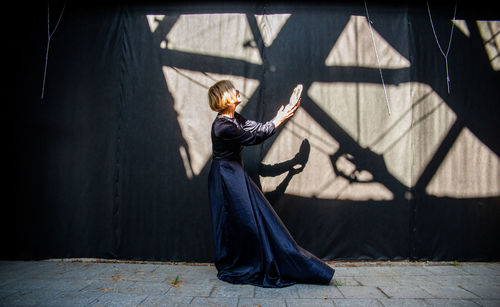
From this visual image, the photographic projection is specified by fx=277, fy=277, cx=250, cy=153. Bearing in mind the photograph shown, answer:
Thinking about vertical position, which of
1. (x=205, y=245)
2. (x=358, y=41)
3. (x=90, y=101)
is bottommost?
(x=205, y=245)

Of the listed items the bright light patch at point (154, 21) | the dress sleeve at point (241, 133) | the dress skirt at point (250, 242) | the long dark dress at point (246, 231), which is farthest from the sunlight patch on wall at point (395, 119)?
the bright light patch at point (154, 21)

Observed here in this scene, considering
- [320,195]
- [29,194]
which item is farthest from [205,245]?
[29,194]

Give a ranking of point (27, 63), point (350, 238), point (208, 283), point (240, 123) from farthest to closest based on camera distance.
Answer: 1. point (27, 63)
2. point (350, 238)
3. point (240, 123)
4. point (208, 283)

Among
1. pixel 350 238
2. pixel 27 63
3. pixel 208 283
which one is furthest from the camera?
pixel 27 63

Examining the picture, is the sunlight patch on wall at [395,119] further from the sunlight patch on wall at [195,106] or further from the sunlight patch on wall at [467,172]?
the sunlight patch on wall at [195,106]

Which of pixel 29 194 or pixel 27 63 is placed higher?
pixel 27 63

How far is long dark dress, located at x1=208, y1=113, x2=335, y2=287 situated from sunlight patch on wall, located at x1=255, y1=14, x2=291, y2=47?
127 cm

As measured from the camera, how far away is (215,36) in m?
3.36

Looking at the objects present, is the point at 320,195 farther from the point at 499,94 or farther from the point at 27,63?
the point at 27,63

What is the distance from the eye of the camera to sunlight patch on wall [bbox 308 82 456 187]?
3.26m

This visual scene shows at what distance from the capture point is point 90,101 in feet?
11.1

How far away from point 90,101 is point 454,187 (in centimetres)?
447

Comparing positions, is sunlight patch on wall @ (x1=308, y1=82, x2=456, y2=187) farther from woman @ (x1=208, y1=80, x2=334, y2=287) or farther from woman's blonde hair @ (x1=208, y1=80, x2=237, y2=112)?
woman's blonde hair @ (x1=208, y1=80, x2=237, y2=112)

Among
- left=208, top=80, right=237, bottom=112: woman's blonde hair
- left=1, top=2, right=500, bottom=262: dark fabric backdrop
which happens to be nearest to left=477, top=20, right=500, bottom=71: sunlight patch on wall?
left=1, top=2, right=500, bottom=262: dark fabric backdrop
